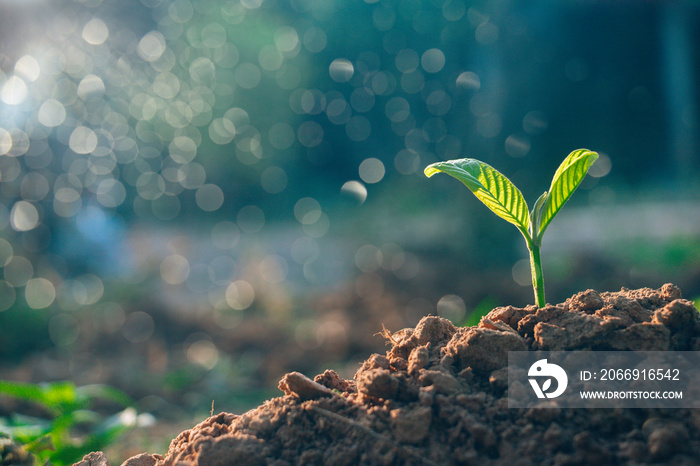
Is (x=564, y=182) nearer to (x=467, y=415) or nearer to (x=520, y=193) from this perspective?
(x=520, y=193)

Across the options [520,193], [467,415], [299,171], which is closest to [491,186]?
[520,193]

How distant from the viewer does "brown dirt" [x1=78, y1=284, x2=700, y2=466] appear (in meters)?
0.75

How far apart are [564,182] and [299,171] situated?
22.9 feet

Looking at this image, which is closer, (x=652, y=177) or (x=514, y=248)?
(x=514, y=248)

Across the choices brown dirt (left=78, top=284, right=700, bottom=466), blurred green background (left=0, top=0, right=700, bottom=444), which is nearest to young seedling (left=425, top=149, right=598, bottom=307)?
brown dirt (left=78, top=284, right=700, bottom=466)

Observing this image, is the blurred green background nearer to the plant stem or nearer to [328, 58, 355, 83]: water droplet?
[328, 58, 355, 83]: water droplet

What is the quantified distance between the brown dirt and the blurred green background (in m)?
1.88

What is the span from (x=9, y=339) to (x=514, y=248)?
4195 millimetres

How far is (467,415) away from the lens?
80cm

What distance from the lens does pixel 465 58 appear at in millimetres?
5660

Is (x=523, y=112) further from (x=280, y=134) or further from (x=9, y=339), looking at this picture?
(x=9, y=339)

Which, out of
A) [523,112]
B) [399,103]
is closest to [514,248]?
[523,112]

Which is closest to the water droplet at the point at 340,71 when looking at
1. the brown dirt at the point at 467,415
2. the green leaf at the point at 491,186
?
the green leaf at the point at 491,186

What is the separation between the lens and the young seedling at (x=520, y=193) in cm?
99
